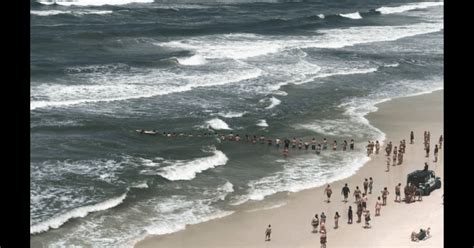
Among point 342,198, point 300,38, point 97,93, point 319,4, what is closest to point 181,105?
point 97,93

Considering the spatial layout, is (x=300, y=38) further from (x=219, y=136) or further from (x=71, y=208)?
(x=71, y=208)

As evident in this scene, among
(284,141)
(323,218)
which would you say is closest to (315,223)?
(323,218)

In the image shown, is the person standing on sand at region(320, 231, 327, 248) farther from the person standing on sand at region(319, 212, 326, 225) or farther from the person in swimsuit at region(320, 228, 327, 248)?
the person standing on sand at region(319, 212, 326, 225)

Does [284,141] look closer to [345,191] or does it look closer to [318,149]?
[318,149]

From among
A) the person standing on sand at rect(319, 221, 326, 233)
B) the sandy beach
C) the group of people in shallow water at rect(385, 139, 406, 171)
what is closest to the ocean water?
the sandy beach

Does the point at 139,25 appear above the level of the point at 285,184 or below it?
above

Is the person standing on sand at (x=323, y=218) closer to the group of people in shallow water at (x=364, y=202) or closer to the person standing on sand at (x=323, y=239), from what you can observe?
the group of people in shallow water at (x=364, y=202)

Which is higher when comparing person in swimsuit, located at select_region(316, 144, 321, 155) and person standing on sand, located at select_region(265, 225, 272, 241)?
person in swimsuit, located at select_region(316, 144, 321, 155)

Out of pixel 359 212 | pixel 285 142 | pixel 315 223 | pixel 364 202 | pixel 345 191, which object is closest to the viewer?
pixel 315 223

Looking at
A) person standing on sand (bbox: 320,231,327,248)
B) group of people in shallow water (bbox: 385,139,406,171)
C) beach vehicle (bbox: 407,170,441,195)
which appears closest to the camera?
person standing on sand (bbox: 320,231,327,248)
